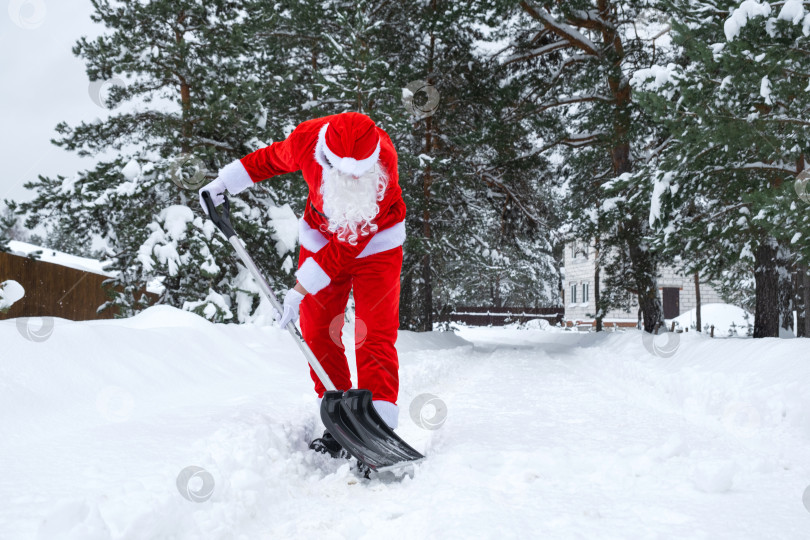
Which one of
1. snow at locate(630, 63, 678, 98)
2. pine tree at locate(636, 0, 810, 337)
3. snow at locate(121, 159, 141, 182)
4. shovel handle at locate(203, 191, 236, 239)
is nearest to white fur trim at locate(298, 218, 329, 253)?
shovel handle at locate(203, 191, 236, 239)

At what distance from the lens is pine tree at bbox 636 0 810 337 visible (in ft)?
20.8

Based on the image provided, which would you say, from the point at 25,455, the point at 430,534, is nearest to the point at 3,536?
the point at 25,455

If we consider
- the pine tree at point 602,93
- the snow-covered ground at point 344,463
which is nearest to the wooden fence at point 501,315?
the pine tree at point 602,93

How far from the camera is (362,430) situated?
3047 millimetres

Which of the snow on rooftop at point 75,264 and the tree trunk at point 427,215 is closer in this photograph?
the snow on rooftop at point 75,264

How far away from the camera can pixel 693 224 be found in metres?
9.63

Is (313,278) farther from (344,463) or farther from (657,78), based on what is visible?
(657,78)

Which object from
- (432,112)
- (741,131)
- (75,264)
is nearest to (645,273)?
(741,131)

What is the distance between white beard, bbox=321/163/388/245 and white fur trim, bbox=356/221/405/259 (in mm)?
131

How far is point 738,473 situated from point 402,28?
1385 cm

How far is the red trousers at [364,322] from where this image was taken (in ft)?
11.2

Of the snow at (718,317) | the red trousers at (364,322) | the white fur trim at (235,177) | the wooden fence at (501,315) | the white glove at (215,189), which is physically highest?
the white fur trim at (235,177)

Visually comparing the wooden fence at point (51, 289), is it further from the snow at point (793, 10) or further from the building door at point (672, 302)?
the building door at point (672, 302)

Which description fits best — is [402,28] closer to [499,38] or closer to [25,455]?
[499,38]
